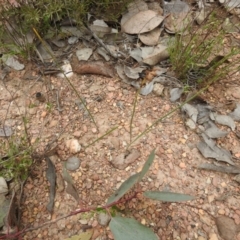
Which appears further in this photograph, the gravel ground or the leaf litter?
the leaf litter

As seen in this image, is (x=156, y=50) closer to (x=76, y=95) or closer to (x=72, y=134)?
(x=76, y=95)

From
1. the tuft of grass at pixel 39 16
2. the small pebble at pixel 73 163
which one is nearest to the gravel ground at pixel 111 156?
the small pebble at pixel 73 163

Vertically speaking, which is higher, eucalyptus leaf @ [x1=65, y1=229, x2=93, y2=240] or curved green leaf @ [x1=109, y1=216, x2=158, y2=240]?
curved green leaf @ [x1=109, y1=216, x2=158, y2=240]

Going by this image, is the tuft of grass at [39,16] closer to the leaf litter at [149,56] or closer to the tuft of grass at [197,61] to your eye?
the leaf litter at [149,56]

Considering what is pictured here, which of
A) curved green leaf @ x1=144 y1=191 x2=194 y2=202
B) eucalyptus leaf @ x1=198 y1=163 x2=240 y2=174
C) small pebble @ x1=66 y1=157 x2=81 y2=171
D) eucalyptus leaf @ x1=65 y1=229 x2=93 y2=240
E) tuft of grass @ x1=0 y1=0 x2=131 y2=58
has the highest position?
tuft of grass @ x1=0 y1=0 x2=131 y2=58

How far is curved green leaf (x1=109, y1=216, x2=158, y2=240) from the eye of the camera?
3.01 feet

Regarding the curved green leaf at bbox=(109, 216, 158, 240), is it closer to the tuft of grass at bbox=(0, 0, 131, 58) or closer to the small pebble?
the small pebble

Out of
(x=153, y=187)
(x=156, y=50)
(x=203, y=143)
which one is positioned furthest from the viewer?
(x=156, y=50)

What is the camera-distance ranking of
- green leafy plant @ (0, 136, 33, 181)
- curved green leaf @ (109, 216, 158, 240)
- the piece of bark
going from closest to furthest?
curved green leaf @ (109, 216, 158, 240) < green leafy plant @ (0, 136, 33, 181) < the piece of bark

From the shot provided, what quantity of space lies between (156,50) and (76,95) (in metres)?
0.39

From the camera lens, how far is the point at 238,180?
1249mm

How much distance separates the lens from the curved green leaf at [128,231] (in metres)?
0.92

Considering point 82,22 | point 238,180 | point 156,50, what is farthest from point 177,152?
point 82,22

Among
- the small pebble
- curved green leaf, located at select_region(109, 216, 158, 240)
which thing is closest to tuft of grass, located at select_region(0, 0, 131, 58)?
the small pebble
